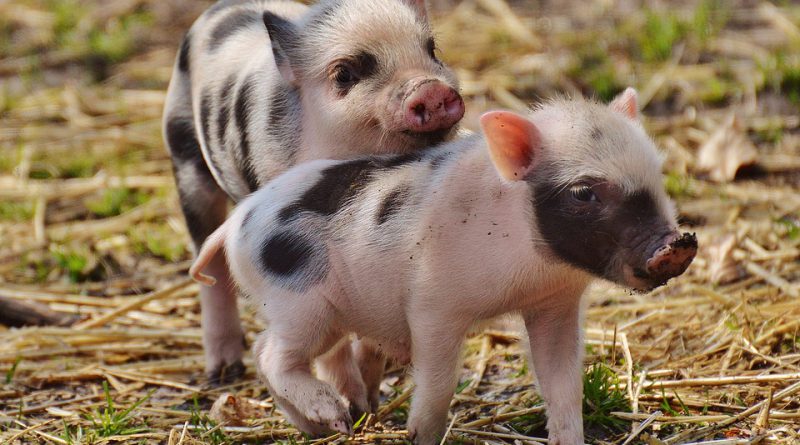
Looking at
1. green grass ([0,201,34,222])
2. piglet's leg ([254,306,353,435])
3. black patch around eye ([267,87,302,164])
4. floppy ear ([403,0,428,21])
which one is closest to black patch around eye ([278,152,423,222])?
piglet's leg ([254,306,353,435])

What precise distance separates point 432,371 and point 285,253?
0.72 metres

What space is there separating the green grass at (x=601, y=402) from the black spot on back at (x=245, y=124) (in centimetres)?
170

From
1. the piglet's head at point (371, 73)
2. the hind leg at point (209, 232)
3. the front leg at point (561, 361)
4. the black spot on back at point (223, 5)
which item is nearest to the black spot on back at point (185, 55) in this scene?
the black spot on back at point (223, 5)

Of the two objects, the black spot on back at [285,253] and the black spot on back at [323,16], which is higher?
the black spot on back at [323,16]

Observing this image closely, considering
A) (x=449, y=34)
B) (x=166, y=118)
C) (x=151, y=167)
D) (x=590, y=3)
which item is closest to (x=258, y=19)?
(x=166, y=118)

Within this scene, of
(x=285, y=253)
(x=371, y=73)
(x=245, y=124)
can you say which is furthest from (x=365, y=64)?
(x=285, y=253)

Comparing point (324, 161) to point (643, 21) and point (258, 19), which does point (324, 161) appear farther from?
point (643, 21)

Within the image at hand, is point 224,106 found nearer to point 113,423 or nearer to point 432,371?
point 113,423

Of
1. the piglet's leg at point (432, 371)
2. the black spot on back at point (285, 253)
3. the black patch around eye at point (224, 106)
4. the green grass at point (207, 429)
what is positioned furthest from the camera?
the black patch around eye at point (224, 106)

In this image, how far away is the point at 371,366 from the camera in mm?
5441

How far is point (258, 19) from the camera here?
623 cm

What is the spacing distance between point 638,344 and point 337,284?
176 centimetres

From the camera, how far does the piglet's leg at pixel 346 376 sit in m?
5.21

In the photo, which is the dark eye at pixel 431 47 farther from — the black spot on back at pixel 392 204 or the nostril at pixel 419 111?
the black spot on back at pixel 392 204
